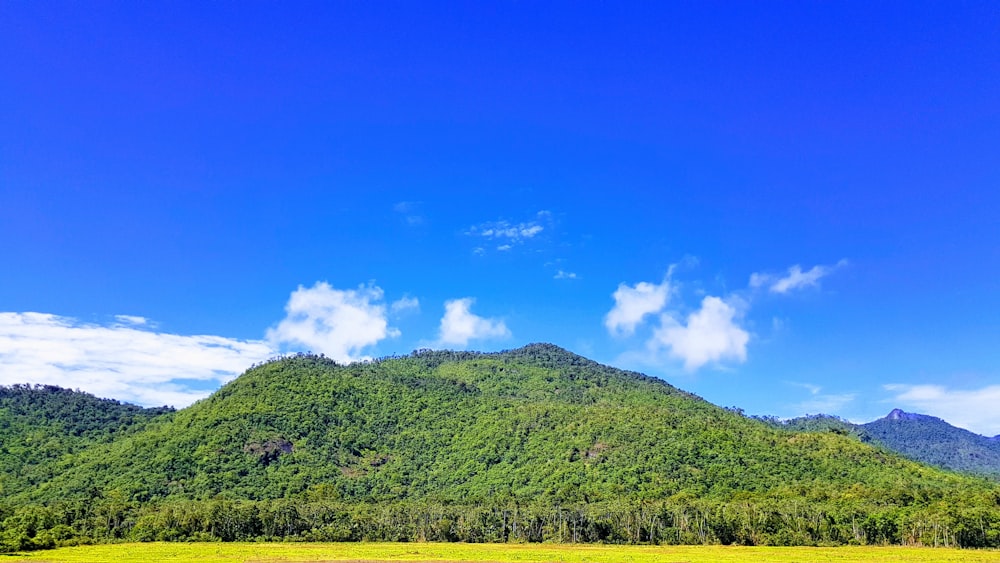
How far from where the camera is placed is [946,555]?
83.1 m

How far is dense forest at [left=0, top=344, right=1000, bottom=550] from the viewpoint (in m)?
110

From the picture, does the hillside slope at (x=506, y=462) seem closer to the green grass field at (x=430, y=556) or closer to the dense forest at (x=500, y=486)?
the dense forest at (x=500, y=486)

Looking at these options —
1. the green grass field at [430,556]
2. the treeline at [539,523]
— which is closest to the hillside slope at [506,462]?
the treeline at [539,523]

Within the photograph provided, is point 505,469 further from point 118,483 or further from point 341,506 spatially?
point 118,483

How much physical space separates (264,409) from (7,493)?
6119 centimetres

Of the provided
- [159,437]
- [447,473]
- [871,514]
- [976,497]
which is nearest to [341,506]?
Answer: [447,473]

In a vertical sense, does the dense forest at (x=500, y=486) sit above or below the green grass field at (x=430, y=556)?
above

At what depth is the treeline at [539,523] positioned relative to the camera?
104125 millimetres

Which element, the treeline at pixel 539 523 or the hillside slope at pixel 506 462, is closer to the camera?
the treeline at pixel 539 523

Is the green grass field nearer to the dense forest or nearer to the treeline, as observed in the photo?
the treeline

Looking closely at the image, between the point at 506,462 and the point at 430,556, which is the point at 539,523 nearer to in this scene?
the point at 430,556

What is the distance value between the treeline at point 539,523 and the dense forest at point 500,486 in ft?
1.00

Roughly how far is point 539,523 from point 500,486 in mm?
44183

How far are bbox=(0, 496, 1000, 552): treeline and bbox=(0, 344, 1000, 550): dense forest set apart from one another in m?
0.31
